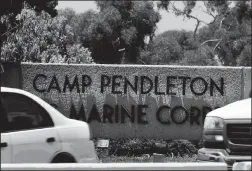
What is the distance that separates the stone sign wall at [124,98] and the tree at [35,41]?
87.0 inches

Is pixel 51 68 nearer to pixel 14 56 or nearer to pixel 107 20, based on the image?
pixel 14 56

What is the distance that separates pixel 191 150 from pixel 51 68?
3.87 m

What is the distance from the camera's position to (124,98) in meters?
17.5

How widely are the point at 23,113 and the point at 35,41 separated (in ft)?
56.4

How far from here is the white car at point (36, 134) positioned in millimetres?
8664

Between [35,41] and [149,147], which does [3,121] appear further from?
[35,41]

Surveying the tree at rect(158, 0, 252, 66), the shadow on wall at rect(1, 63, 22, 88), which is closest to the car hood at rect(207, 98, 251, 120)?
the shadow on wall at rect(1, 63, 22, 88)

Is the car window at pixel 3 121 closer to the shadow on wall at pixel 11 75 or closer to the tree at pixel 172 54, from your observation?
the shadow on wall at pixel 11 75

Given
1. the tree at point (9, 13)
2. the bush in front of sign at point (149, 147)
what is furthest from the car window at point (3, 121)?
the tree at point (9, 13)

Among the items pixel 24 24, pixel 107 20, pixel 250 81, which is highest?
pixel 107 20

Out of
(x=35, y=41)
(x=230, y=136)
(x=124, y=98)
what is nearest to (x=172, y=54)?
(x=35, y=41)

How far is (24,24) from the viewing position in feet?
68.7

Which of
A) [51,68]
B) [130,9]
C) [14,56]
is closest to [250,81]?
[51,68]

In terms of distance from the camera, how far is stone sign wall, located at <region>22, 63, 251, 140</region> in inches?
688
